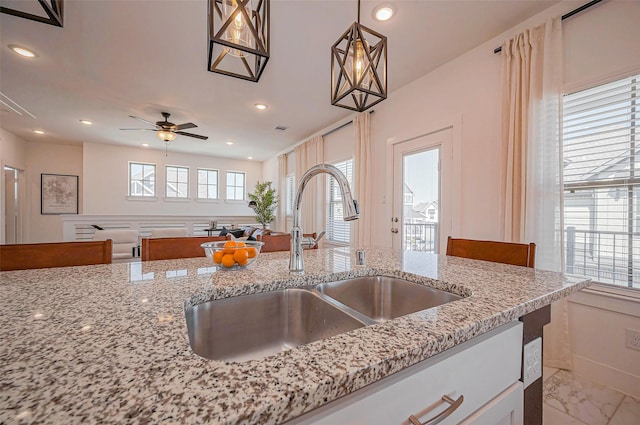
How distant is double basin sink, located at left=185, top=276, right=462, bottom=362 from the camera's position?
2.56 feet

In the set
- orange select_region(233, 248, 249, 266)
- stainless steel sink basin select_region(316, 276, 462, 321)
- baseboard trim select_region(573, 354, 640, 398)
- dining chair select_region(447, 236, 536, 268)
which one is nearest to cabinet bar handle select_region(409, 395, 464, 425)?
stainless steel sink basin select_region(316, 276, 462, 321)

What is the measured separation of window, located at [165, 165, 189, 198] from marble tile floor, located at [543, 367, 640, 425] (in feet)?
23.4

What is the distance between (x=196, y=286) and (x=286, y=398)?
60 centimetres

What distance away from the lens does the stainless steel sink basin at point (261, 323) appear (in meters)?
0.78

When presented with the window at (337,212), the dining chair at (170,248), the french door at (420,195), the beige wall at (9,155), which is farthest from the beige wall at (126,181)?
the dining chair at (170,248)

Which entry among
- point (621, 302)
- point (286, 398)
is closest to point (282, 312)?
point (286, 398)

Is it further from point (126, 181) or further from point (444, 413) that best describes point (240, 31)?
point (126, 181)

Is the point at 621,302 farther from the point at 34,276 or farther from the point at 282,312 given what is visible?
the point at 34,276

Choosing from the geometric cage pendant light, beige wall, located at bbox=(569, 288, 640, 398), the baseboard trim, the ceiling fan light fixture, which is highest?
the ceiling fan light fixture

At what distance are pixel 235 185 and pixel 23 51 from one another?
4930 mm

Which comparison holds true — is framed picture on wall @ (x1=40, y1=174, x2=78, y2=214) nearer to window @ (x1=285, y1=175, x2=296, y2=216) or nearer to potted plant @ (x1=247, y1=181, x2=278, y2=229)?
potted plant @ (x1=247, y1=181, x2=278, y2=229)

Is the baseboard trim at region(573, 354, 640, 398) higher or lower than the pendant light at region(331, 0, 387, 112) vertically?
lower

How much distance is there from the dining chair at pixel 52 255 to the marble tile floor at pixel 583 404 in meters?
2.46

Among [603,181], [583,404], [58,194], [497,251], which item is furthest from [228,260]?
[58,194]
